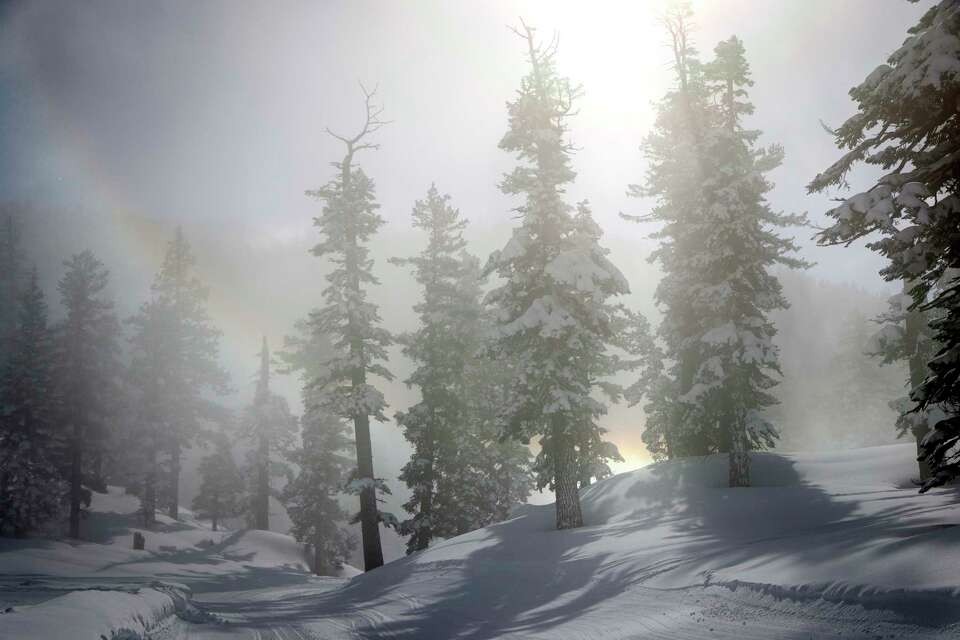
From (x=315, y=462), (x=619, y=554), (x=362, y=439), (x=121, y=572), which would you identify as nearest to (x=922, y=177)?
(x=619, y=554)

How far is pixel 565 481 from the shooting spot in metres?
17.7

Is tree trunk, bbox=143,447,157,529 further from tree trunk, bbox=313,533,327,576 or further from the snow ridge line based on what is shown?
the snow ridge line

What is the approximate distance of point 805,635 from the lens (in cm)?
507

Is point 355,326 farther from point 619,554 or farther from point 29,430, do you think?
point 29,430

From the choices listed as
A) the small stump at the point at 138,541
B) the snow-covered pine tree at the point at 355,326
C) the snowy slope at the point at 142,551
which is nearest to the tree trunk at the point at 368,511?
the snow-covered pine tree at the point at 355,326

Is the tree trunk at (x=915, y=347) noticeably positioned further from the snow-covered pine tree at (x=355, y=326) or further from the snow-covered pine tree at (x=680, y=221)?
the snow-covered pine tree at (x=355, y=326)

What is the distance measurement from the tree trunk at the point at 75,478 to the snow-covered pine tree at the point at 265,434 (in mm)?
10909

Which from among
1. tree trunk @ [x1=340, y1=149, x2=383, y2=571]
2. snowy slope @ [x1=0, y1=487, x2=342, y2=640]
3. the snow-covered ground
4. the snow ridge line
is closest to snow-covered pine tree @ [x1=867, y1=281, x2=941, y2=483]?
the snow-covered ground

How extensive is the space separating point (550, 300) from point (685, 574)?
11.2 meters

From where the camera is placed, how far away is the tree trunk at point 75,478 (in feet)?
117

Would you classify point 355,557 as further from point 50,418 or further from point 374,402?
point 374,402

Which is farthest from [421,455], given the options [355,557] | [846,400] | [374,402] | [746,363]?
[846,400]

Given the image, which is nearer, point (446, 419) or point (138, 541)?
point (446, 419)

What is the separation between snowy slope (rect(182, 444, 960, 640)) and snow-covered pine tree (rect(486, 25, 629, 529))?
308 cm
